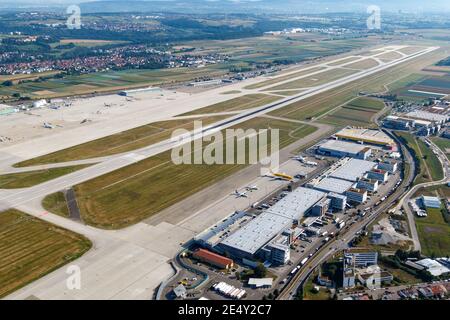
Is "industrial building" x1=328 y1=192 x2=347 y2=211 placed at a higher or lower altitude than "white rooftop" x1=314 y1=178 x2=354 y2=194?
lower

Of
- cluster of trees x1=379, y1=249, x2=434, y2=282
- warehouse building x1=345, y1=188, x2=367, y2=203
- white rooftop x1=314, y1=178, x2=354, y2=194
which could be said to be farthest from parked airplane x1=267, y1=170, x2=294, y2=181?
cluster of trees x1=379, y1=249, x2=434, y2=282

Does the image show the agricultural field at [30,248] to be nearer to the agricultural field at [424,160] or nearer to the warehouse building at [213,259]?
the warehouse building at [213,259]

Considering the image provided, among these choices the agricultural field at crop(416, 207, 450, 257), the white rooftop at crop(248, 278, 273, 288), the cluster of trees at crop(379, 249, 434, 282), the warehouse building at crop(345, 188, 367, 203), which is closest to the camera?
the white rooftop at crop(248, 278, 273, 288)

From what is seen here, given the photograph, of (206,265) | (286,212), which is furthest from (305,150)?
(206,265)

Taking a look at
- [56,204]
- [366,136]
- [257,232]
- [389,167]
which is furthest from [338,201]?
[56,204]

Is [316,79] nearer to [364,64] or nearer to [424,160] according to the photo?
[364,64]

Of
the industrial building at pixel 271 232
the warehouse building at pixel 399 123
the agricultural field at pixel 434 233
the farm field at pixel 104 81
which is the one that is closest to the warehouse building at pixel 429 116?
the warehouse building at pixel 399 123

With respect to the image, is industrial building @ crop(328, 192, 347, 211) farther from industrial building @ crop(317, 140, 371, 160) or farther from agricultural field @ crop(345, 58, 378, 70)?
agricultural field @ crop(345, 58, 378, 70)

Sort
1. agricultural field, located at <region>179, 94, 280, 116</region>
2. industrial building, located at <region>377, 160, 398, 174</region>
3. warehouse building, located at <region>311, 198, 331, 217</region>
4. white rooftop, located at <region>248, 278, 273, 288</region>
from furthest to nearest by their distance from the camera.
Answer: agricultural field, located at <region>179, 94, 280, 116</region>, industrial building, located at <region>377, 160, 398, 174</region>, warehouse building, located at <region>311, 198, 331, 217</region>, white rooftop, located at <region>248, 278, 273, 288</region>
